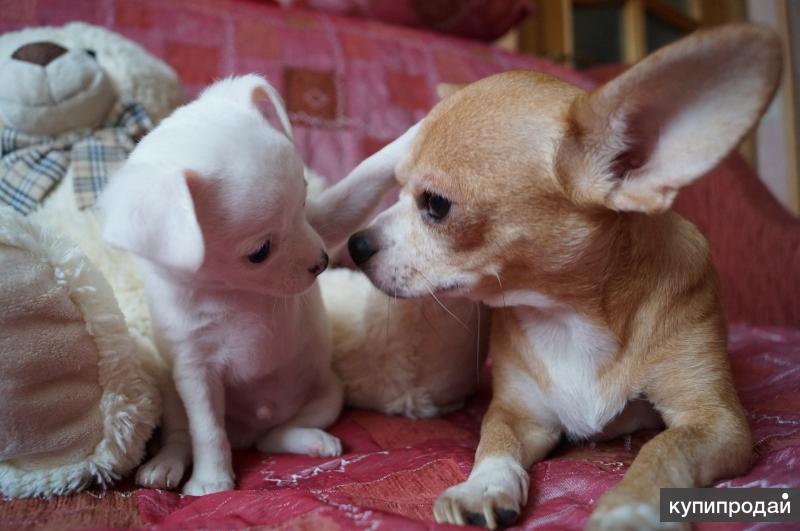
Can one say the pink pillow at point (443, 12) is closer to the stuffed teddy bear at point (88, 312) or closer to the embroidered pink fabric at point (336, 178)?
the embroidered pink fabric at point (336, 178)

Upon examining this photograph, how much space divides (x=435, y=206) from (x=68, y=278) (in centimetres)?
65

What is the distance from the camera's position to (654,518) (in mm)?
834

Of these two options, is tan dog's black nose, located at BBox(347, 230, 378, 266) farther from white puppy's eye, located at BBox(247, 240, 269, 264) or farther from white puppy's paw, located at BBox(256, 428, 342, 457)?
white puppy's paw, located at BBox(256, 428, 342, 457)

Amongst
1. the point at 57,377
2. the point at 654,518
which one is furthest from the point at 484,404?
the point at 57,377

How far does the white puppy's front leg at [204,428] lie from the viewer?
1152 mm

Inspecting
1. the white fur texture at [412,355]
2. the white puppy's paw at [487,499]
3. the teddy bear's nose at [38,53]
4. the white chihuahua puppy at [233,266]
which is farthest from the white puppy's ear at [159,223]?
the teddy bear's nose at [38,53]

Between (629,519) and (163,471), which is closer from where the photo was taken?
(629,519)

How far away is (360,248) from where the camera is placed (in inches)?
48.9

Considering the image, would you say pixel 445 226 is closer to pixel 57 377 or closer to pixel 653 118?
pixel 653 118

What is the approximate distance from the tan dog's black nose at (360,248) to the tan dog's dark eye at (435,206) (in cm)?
13

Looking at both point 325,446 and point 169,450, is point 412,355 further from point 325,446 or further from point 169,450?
point 169,450

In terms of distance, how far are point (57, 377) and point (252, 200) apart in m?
0.45

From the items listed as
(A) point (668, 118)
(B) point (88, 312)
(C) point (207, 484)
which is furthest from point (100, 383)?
(A) point (668, 118)

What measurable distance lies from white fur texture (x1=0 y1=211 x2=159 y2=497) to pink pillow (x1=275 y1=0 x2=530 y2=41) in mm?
1538
